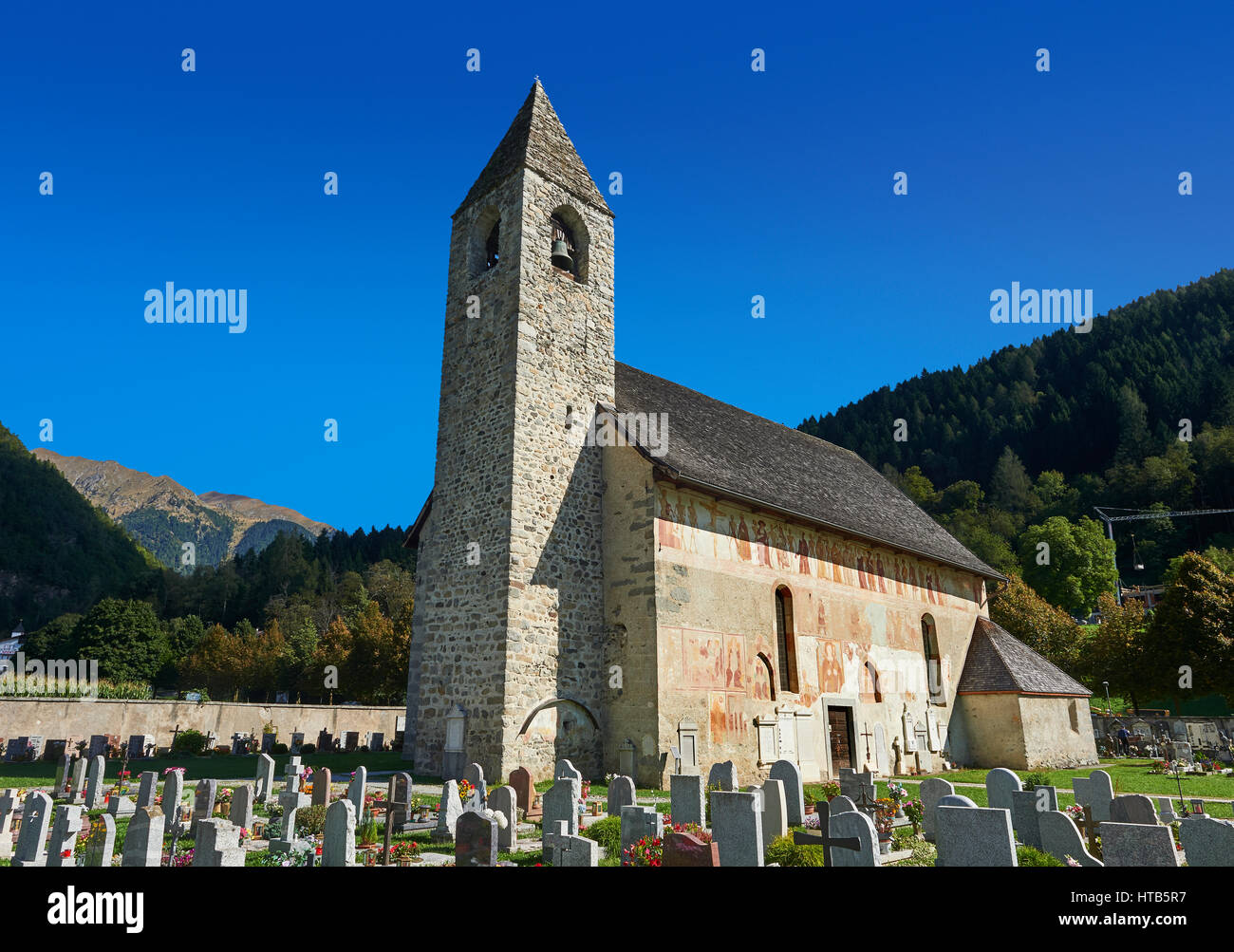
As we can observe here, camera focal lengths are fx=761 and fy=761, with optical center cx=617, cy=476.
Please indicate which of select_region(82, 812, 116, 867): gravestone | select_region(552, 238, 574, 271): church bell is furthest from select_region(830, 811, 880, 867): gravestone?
select_region(552, 238, 574, 271): church bell

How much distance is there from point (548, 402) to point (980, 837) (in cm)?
1497

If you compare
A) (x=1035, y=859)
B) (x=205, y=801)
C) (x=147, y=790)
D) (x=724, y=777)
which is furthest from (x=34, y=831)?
(x=1035, y=859)

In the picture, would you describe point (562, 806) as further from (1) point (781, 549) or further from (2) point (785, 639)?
(1) point (781, 549)

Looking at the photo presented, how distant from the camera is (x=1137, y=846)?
6320mm

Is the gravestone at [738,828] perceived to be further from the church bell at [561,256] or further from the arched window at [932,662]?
the arched window at [932,662]

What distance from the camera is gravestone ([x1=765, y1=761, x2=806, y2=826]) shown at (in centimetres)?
1136

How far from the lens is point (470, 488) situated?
19.8m

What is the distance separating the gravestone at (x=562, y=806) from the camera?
1017 centimetres

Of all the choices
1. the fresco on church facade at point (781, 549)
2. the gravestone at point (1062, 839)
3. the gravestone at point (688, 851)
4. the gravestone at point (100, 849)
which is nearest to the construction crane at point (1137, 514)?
the fresco on church facade at point (781, 549)

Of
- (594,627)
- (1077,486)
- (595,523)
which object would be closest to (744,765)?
(594,627)

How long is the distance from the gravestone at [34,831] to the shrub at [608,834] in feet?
21.4

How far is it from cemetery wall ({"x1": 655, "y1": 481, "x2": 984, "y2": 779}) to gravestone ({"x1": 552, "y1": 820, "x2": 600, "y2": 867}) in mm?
8733
